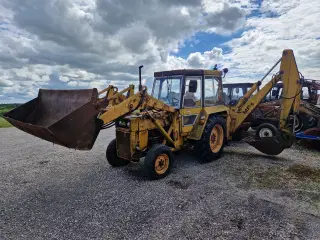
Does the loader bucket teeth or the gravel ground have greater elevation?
the loader bucket teeth

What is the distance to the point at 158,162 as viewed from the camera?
18.1ft

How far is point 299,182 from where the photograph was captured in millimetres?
5258

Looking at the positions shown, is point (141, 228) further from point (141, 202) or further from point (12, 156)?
point (12, 156)

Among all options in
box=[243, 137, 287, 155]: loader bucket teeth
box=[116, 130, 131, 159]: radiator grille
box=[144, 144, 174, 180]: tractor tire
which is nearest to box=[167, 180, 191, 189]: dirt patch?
box=[144, 144, 174, 180]: tractor tire

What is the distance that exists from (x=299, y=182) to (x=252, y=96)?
3.41m

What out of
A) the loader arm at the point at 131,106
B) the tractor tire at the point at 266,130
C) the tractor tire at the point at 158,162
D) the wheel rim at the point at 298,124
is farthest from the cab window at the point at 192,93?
the wheel rim at the point at 298,124

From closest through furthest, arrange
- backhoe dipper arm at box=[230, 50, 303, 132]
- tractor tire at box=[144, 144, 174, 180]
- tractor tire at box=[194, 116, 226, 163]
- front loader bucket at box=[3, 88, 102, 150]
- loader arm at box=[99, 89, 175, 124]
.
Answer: front loader bucket at box=[3, 88, 102, 150] < loader arm at box=[99, 89, 175, 124] < tractor tire at box=[144, 144, 174, 180] < tractor tire at box=[194, 116, 226, 163] < backhoe dipper arm at box=[230, 50, 303, 132]

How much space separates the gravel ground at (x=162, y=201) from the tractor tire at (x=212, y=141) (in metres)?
0.25

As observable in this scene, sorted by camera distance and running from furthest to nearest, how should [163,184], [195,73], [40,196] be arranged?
[195,73], [163,184], [40,196]

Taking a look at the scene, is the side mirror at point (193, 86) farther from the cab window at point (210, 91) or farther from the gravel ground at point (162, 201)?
the gravel ground at point (162, 201)

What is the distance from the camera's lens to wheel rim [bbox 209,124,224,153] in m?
6.89

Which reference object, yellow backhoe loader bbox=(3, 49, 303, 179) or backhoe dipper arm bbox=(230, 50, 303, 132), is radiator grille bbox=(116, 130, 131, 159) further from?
backhoe dipper arm bbox=(230, 50, 303, 132)

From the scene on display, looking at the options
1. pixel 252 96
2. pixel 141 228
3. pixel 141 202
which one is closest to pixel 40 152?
pixel 141 202

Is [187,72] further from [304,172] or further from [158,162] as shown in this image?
[304,172]
